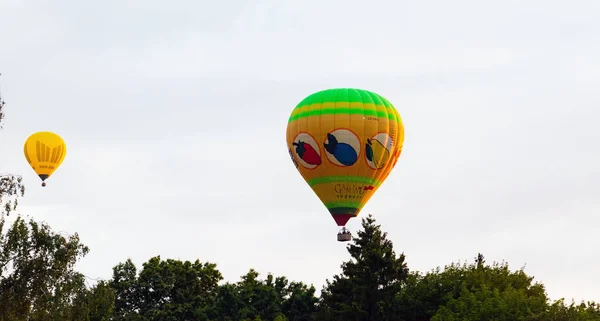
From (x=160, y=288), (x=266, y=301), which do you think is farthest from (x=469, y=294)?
(x=160, y=288)

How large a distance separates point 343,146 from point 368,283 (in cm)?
1671

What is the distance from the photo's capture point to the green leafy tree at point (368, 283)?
285 feet

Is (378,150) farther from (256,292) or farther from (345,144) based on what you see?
(256,292)

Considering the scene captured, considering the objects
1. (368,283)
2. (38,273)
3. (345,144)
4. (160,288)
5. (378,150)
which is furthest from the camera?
(160,288)

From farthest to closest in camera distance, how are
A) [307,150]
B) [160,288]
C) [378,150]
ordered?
[160,288] < [307,150] < [378,150]

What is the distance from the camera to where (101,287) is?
2183 inches

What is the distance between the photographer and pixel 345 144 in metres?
74.8

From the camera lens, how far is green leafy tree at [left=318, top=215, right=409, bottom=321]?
87000mm

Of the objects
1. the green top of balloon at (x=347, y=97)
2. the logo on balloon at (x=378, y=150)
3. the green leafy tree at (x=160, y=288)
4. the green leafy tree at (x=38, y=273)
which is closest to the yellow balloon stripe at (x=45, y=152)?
the green leafy tree at (x=160, y=288)

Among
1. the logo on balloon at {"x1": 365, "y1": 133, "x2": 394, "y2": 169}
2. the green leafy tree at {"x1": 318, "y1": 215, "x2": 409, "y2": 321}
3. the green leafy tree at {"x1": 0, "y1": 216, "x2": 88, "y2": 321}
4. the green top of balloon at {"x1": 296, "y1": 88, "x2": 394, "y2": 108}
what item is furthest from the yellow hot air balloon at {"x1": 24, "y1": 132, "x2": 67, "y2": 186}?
the green leafy tree at {"x1": 0, "y1": 216, "x2": 88, "y2": 321}

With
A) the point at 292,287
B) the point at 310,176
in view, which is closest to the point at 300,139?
the point at 310,176

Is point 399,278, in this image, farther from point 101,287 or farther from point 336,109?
point 101,287

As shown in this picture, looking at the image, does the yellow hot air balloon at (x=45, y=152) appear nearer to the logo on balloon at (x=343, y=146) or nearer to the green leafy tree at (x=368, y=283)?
the green leafy tree at (x=368, y=283)

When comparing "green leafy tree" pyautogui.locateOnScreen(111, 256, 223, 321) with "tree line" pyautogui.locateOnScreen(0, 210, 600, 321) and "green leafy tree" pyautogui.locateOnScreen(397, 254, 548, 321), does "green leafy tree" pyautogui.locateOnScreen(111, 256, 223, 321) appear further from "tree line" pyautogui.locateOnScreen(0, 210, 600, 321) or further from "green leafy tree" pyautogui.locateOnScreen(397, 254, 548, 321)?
"green leafy tree" pyautogui.locateOnScreen(397, 254, 548, 321)
